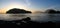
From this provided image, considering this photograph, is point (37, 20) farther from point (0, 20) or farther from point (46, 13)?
point (0, 20)

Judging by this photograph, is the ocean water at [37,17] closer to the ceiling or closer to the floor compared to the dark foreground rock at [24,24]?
closer to the ceiling

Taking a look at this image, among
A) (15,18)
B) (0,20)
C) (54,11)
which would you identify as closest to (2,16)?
(0,20)

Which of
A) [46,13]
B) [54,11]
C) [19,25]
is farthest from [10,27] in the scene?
[54,11]

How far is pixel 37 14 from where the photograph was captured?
7.59 ft

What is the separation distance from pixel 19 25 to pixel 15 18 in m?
0.15

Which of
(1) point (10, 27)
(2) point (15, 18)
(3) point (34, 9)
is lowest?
(1) point (10, 27)

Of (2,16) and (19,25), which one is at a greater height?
(2,16)

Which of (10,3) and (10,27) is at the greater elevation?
(10,3)

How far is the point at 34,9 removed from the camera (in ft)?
7.78

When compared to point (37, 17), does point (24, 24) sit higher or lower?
lower

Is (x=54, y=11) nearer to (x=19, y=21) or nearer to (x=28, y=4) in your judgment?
(x=28, y=4)

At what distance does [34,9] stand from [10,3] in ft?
1.50

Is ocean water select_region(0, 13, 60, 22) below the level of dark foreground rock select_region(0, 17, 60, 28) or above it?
above

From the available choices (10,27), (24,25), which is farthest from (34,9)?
(10,27)
